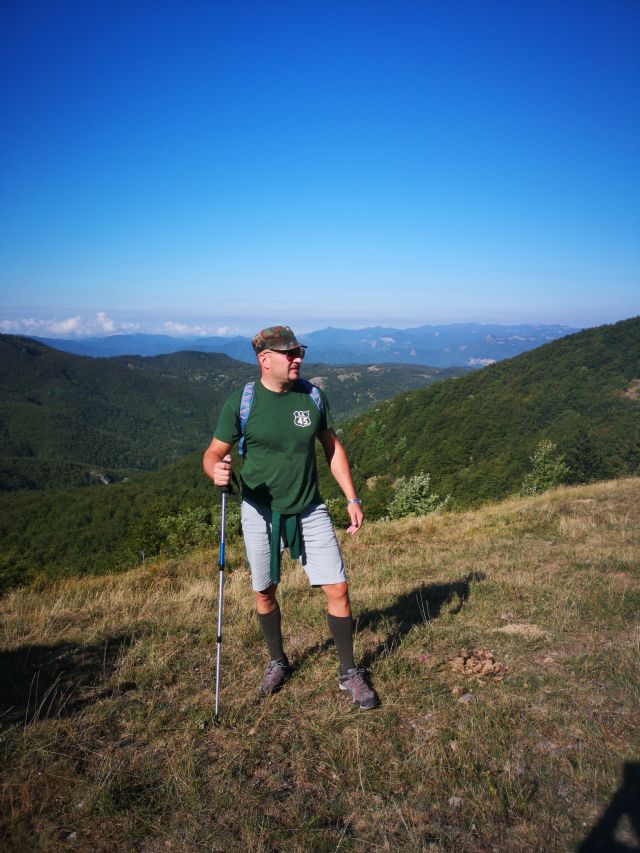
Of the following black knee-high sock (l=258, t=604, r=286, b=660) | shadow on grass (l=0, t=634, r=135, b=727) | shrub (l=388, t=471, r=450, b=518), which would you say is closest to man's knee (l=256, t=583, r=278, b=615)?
black knee-high sock (l=258, t=604, r=286, b=660)

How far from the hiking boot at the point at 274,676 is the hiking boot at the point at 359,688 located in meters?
0.48

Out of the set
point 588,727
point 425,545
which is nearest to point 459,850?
point 588,727

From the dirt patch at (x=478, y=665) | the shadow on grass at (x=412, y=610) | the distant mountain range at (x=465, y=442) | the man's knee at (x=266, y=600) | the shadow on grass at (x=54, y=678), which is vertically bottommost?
the distant mountain range at (x=465, y=442)

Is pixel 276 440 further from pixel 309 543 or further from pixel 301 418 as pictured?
pixel 309 543

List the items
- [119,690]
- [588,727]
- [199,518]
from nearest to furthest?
1. [588,727]
2. [119,690]
3. [199,518]

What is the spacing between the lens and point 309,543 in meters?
3.58

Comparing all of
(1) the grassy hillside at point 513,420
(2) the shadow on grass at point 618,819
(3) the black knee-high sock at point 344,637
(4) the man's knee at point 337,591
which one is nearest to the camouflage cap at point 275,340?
(4) the man's knee at point 337,591

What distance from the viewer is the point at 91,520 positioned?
9519 centimetres

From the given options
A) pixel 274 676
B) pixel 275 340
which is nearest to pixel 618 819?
pixel 274 676

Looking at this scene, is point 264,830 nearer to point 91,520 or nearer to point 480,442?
point 480,442

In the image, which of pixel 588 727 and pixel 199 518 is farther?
pixel 199 518

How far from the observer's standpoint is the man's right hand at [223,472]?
A: 345 cm

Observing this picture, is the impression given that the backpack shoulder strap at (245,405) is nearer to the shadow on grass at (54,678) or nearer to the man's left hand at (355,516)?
the man's left hand at (355,516)

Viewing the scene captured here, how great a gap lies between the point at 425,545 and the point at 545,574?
8.45 ft
